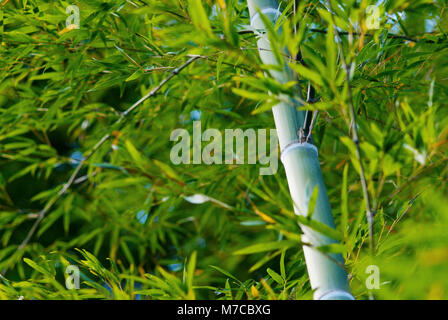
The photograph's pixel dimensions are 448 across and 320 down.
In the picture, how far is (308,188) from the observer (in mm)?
889

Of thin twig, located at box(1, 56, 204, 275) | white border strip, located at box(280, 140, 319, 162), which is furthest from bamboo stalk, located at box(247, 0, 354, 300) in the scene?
thin twig, located at box(1, 56, 204, 275)

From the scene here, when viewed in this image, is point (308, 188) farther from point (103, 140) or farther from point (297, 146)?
point (103, 140)

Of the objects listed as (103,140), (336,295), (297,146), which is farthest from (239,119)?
(336,295)

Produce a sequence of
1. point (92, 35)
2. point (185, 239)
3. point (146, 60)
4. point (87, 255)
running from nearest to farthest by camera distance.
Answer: point (87, 255)
point (92, 35)
point (146, 60)
point (185, 239)

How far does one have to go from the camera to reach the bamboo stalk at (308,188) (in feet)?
2.71

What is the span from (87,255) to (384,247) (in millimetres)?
688

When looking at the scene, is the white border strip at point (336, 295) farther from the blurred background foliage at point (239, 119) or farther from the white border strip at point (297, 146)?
the white border strip at point (297, 146)

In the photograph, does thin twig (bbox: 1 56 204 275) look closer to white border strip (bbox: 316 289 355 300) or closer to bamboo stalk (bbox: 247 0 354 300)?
bamboo stalk (bbox: 247 0 354 300)

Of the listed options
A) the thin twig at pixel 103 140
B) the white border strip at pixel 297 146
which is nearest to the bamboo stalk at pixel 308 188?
the white border strip at pixel 297 146

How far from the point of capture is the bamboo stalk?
83cm

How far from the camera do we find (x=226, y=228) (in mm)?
2027
